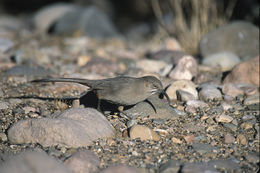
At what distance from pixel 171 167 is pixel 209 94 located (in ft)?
8.84

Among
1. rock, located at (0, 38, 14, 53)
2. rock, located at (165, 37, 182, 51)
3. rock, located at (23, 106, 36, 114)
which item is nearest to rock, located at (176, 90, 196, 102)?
rock, located at (23, 106, 36, 114)

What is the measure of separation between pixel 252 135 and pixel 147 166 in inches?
71.0

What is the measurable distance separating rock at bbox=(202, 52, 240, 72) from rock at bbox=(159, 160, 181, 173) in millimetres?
4485

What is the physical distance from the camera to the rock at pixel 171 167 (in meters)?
4.25

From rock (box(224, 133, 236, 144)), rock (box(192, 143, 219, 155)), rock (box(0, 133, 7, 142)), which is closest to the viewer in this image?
rock (box(192, 143, 219, 155))

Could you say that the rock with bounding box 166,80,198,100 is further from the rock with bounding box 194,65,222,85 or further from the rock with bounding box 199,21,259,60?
the rock with bounding box 199,21,259,60

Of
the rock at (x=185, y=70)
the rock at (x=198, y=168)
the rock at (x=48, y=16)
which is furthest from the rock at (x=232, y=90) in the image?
the rock at (x=48, y=16)

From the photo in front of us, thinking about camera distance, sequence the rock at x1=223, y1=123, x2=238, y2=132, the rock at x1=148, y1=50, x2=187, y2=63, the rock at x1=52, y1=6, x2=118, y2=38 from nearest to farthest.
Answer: the rock at x1=223, y1=123, x2=238, y2=132 → the rock at x1=148, y1=50, x2=187, y2=63 → the rock at x1=52, y1=6, x2=118, y2=38

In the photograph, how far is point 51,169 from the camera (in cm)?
363

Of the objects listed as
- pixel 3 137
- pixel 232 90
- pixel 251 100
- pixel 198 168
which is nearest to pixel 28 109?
pixel 3 137

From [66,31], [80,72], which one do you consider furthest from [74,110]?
[66,31]

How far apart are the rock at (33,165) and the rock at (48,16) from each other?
10.4 metres

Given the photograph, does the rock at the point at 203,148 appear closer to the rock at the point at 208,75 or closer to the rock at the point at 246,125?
the rock at the point at 246,125

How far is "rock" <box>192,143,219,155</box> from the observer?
4.75 metres
